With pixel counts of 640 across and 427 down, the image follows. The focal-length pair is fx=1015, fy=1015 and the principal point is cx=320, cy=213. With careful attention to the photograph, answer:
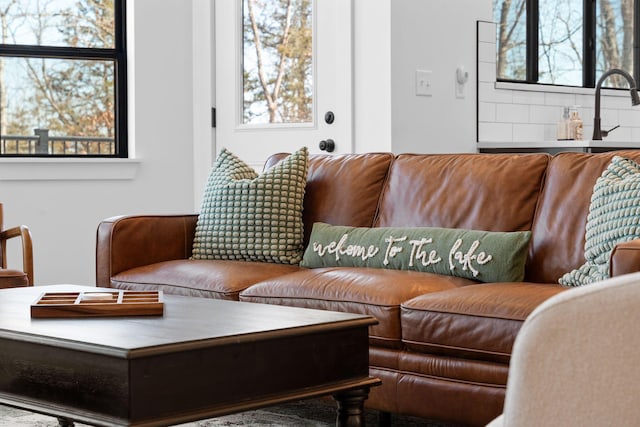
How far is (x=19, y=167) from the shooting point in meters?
5.12

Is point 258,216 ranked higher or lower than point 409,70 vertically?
lower

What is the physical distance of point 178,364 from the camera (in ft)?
6.22

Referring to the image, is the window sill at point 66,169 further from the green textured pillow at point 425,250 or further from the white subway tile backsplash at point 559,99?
the white subway tile backsplash at point 559,99

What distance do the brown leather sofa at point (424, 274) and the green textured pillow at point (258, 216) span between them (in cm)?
11

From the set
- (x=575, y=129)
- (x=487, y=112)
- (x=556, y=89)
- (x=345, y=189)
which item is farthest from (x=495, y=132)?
(x=345, y=189)

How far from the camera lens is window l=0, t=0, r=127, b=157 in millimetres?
5273

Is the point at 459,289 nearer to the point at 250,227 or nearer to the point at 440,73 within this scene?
the point at 250,227

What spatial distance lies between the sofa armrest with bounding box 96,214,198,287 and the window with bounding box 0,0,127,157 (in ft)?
5.38

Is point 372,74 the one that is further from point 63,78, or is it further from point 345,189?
point 63,78

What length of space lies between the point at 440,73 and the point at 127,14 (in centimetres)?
176

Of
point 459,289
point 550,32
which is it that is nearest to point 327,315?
point 459,289

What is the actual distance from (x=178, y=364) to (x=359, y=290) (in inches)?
44.8

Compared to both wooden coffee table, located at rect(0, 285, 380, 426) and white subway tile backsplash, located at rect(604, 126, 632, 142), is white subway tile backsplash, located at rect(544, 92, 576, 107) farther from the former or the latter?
wooden coffee table, located at rect(0, 285, 380, 426)

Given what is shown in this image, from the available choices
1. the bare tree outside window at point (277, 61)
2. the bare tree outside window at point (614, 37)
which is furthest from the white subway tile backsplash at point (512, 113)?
the bare tree outside window at point (277, 61)
